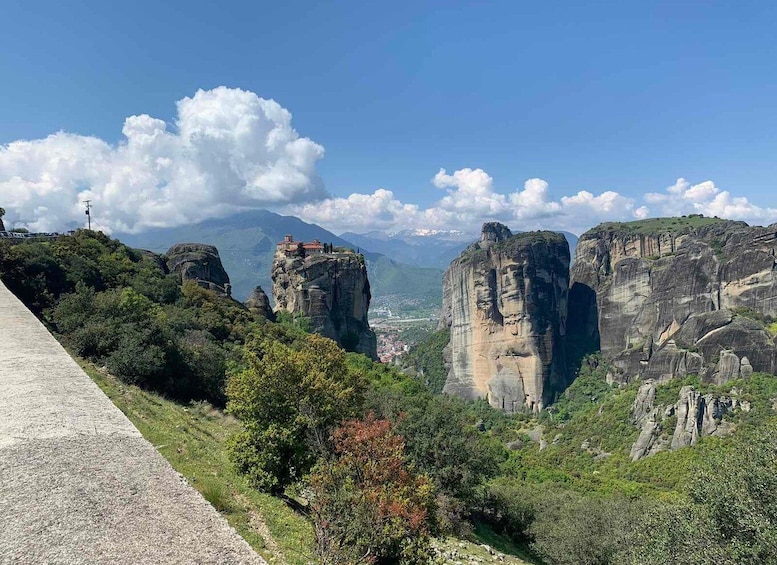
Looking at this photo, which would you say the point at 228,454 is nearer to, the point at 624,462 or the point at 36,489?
the point at 36,489

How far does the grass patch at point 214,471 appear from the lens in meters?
9.59

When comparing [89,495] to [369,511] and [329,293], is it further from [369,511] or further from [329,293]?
[329,293]

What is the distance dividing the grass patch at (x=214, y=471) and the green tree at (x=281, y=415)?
0.71 metres

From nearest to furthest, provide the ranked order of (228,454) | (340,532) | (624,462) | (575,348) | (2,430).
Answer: (2,430) < (340,532) < (228,454) < (624,462) < (575,348)

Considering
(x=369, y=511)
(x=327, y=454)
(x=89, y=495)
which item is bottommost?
(x=327, y=454)

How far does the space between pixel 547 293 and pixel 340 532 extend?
98.4 m

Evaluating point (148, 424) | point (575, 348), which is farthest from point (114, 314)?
point (575, 348)

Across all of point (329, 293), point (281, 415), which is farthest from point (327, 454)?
point (329, 293)

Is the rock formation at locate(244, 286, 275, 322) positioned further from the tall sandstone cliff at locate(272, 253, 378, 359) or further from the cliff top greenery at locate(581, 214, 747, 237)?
the cliff top greenery at locate(581, 214, 747, 237)

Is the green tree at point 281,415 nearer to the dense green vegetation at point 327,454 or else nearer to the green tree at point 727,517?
the dense green vegetation at point 327,454

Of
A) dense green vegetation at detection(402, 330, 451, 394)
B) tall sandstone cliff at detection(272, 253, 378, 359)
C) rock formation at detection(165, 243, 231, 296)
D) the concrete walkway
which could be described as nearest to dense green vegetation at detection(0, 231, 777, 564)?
the concrete walkway

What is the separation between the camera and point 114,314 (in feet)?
81.8

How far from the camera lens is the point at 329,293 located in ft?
202

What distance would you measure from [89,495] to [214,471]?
7399 millimetres
